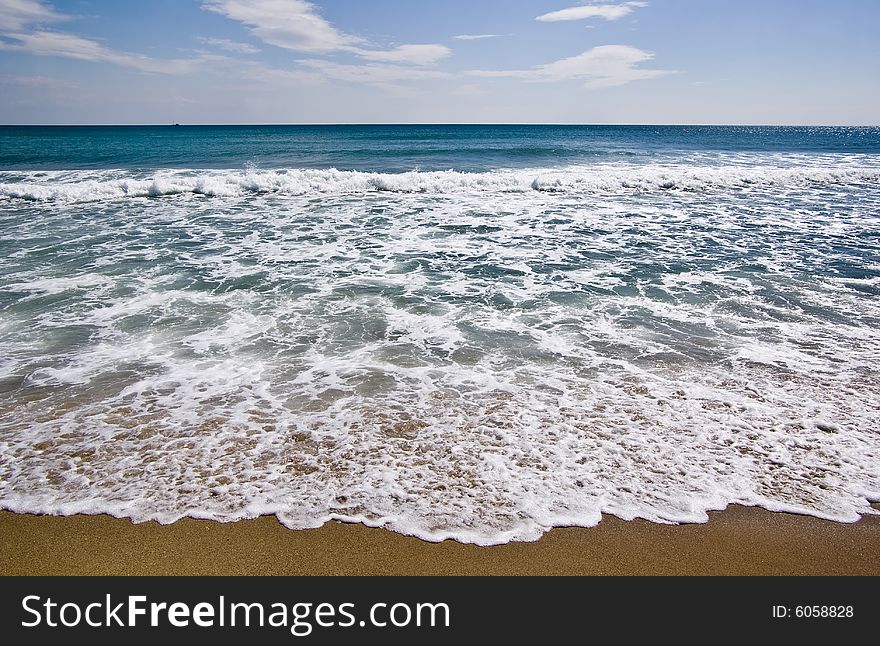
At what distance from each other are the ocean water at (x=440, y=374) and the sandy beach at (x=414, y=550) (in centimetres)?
14

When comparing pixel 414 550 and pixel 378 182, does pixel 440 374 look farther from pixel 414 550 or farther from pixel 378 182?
pixel 378 182

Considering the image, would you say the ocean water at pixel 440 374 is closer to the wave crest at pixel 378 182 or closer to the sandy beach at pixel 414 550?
the sandy beach at pixel 414 550

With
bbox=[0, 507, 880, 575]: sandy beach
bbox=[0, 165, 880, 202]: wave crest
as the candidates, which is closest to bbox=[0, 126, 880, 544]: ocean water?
bbox=[0, 507, 880, 575]: sandy beach

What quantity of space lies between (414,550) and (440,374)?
2.53 metres

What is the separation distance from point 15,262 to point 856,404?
537 inches

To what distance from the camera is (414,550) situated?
330cm

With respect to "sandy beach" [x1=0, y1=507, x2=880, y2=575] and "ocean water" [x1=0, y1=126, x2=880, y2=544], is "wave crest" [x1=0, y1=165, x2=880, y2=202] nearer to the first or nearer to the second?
"ocean water" [x1=0, y1=126, x2=880, y2=544]

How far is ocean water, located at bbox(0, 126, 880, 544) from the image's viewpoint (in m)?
3.84

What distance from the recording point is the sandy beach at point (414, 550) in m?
3.16

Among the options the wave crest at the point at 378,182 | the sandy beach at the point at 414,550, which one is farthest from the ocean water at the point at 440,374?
the wave crest at the point at 378,182

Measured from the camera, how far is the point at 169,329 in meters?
6.91

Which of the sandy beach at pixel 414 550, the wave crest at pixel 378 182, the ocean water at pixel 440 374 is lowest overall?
the sandy beach at pixel 414 550

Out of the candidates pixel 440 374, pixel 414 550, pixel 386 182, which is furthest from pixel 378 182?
pixel 414 550

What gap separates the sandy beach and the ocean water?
14 centimetres
